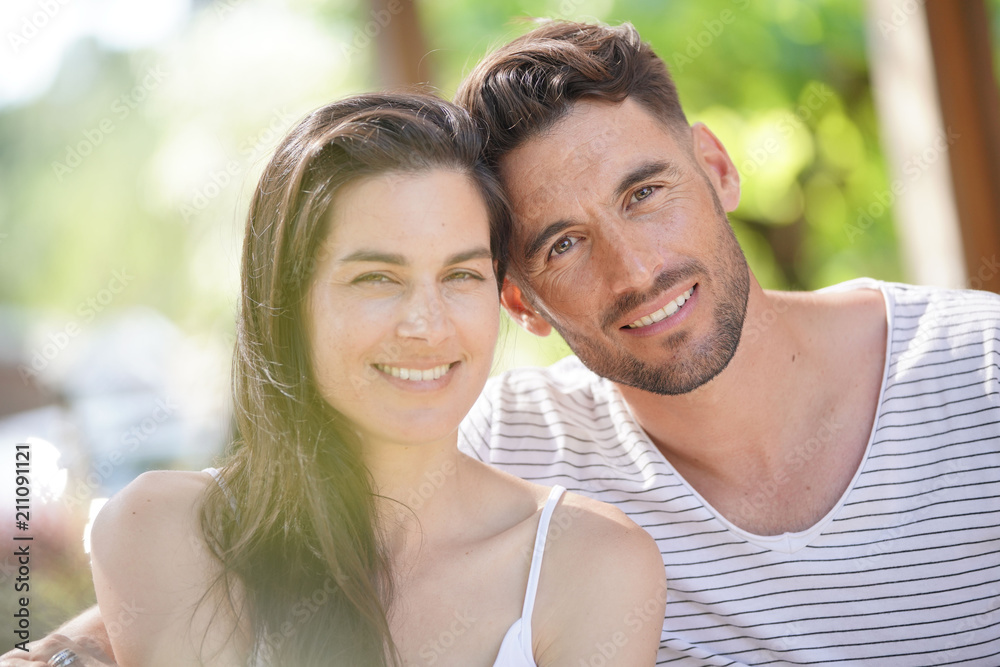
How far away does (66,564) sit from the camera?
7.95ft

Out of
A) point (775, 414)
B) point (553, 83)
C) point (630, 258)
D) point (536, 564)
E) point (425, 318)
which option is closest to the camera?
point (425, 318)

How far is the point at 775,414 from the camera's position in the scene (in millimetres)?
2338

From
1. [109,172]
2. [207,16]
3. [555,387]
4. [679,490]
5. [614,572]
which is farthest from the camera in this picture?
[109,172]

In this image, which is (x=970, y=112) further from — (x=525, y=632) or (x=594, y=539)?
(x=525, y=632)

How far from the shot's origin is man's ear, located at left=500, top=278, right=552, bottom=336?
97.3 inches

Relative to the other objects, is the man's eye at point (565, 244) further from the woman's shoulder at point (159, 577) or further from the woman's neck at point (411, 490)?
the woman's shoulder at point (159, 577)

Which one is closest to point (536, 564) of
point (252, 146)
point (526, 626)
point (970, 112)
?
point (526, 626)

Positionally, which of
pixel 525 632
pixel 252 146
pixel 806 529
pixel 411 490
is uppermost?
pixel 252 146

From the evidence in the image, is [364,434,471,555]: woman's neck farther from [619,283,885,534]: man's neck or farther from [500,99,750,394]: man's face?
[619,283,885,534]: man's neck

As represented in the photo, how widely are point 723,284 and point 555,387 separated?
1.98 feet

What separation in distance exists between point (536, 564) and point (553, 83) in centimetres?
116

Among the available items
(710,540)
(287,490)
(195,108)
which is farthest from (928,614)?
(195,108)

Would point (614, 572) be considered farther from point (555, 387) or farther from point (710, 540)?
point (555, 387)

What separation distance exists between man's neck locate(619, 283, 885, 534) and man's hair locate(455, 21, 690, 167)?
0.59 meters
